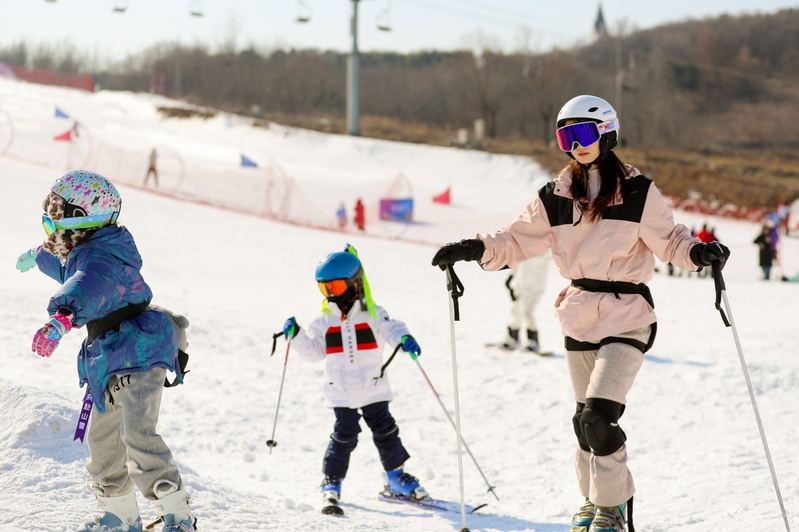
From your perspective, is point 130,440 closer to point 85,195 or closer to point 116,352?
point 116,352

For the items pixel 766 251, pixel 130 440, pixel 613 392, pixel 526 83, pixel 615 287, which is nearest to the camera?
pixel 130 440

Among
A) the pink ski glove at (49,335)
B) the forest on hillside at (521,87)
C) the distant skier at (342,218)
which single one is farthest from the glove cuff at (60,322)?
the forest on hillside at (521,87)

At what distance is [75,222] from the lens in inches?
147

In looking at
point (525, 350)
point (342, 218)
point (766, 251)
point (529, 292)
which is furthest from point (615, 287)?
point (342, 218)

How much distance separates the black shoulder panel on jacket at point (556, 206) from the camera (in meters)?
4.21

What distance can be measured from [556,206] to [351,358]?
195 cm

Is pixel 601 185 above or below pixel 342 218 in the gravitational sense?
above

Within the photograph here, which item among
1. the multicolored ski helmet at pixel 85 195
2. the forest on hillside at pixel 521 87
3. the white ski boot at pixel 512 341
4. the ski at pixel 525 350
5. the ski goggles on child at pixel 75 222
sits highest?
the forest on hillside at pixel 521 87

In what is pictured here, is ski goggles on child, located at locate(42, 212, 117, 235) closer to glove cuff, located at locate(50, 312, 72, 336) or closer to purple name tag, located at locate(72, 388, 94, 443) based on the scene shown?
glove cuff, located at locate(50, 312, 72, 336)

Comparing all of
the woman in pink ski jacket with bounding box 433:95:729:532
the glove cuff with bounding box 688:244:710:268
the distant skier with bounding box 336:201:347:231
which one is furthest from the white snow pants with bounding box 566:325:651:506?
the distant skier with bounding box 336:201:347:231

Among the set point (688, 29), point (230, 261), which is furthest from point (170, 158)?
point (688, 29)

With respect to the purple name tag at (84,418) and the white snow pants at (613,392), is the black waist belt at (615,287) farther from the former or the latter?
the purple name tag at (84,418)

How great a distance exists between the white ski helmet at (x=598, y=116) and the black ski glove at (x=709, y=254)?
0.63m

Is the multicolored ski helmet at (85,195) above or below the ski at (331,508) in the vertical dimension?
above
